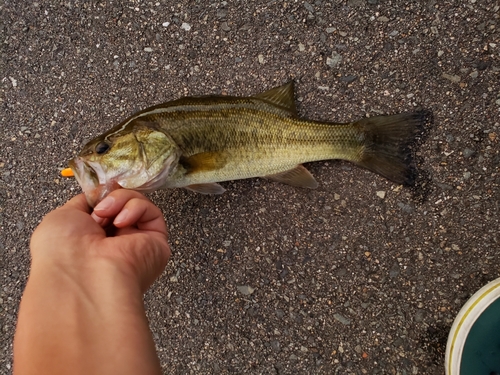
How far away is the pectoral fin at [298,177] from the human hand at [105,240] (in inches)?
39.3

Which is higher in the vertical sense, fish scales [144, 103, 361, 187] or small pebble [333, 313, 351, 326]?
fish scales [144, 103, 361, 187]

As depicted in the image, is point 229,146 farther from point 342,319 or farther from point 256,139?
point 342,319

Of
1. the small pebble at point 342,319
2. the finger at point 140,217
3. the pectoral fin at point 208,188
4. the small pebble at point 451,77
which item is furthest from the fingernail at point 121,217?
the small pebble at point 451,77

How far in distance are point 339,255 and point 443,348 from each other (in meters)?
1.01

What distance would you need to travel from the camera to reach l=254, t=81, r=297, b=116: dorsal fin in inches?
113

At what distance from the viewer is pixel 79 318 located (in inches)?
67.5

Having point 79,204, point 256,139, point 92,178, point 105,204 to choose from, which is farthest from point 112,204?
point 256,139

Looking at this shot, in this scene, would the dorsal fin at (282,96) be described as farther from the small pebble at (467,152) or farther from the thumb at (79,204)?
the thumb at (79,204)

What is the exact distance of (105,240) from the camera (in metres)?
2.02

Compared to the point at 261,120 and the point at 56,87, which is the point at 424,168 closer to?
the point at 261,120

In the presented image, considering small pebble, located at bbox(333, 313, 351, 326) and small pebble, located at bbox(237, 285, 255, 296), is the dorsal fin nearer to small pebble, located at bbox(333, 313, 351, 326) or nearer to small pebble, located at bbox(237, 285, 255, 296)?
small pebble, located at bbox(237, 285, 255, 296)

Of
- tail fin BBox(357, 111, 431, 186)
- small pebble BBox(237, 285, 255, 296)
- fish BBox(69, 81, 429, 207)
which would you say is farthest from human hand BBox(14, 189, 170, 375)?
tail fin BBox(357, 111, 431, 186)

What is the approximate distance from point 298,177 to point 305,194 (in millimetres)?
210

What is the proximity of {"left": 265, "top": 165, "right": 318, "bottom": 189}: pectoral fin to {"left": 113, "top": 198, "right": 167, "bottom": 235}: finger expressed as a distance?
3.05 feet
